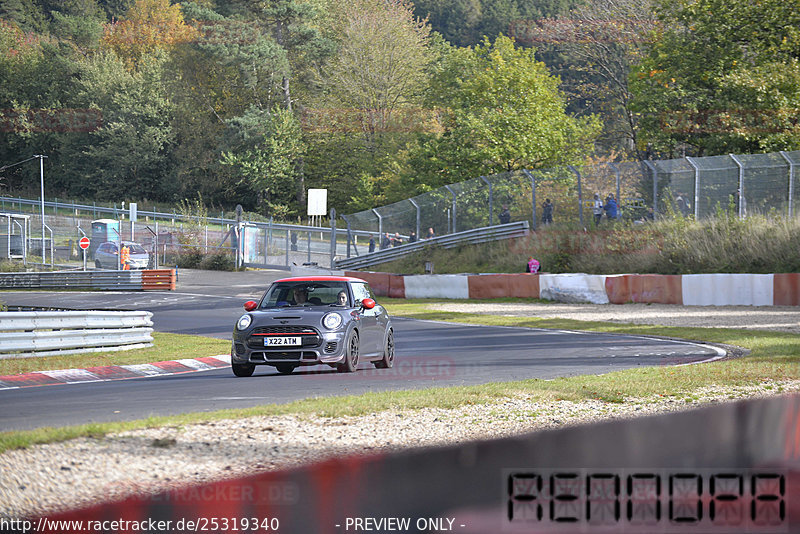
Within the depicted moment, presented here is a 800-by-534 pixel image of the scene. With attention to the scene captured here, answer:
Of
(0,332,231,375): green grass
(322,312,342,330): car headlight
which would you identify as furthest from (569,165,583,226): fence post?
(322,312,342,330): car headlight

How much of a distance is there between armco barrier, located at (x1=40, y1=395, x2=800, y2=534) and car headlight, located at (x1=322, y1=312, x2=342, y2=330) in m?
5.33

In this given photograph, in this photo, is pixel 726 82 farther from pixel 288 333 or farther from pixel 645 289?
pixel 288 333

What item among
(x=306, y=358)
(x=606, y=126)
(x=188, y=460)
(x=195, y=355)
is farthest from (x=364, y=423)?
(x=606, y=126)

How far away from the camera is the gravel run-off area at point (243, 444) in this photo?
6.44 meters

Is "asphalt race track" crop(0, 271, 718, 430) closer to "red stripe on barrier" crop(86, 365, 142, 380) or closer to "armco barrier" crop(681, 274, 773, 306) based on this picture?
"red stripe on barrier" crop(86, 365, 142, 380)

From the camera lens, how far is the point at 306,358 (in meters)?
13.2

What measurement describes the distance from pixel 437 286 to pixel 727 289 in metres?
11.1

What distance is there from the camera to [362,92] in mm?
71562

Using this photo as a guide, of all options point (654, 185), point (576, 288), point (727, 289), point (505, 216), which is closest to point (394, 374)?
point (727, 289)

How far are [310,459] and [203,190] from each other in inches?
2990

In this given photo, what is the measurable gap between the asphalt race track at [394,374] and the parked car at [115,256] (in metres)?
26.6

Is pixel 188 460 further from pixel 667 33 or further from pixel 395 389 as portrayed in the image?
pixel 667 33

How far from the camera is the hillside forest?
3881 centimetres

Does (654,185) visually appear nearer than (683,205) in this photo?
No
